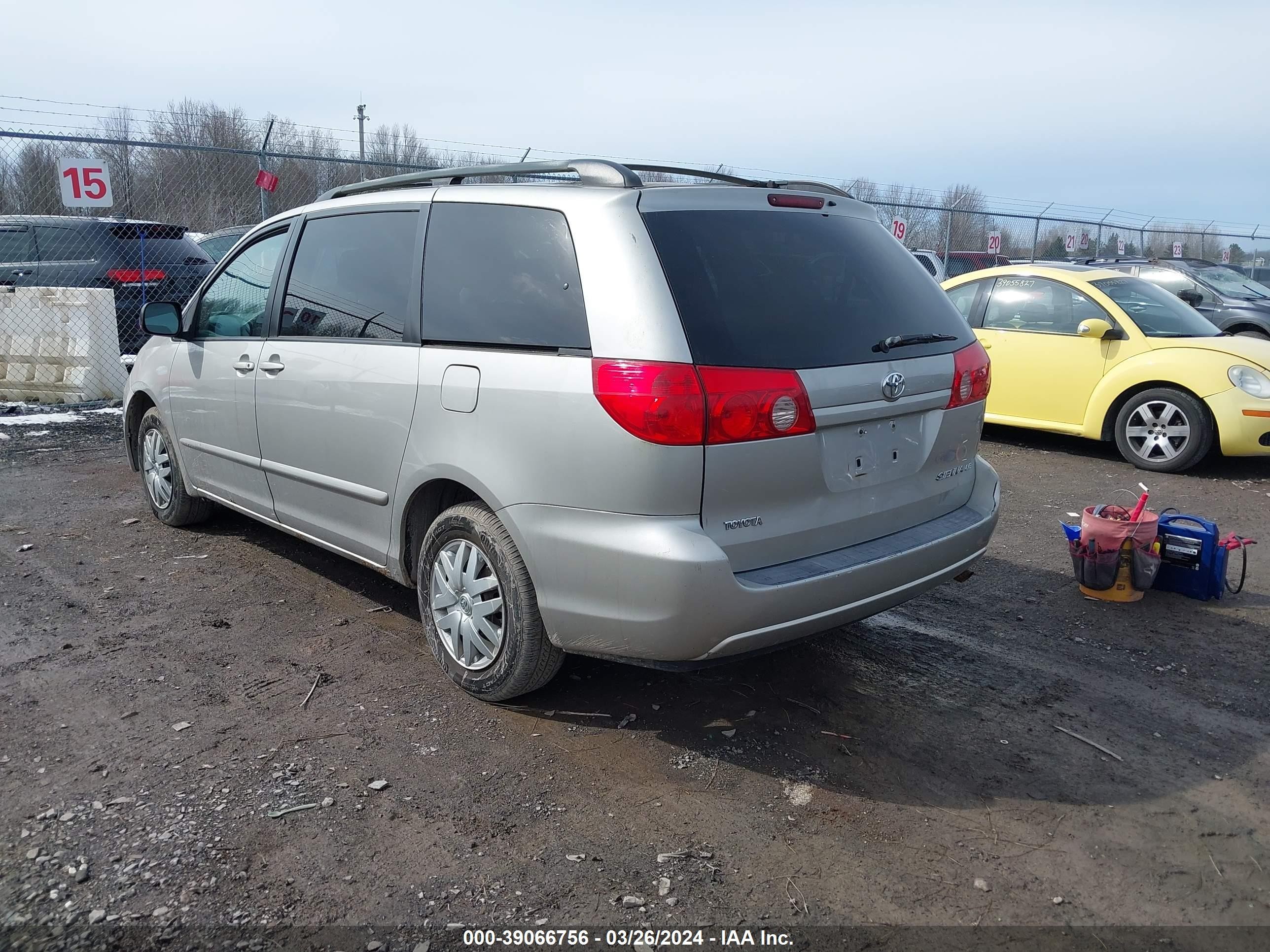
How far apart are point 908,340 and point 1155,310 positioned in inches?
233

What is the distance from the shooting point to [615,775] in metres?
3.24

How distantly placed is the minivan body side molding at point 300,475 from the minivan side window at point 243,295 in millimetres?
575

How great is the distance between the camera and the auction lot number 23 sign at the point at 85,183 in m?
10.3

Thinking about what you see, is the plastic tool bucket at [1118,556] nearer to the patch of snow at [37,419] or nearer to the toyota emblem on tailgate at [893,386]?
the toyota emblem on tailgate at [893,386]

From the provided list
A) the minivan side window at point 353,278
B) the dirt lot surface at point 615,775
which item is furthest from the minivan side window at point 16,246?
the minivan side window at point 353,278

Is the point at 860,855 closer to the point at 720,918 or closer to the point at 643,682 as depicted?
the point at 720,918

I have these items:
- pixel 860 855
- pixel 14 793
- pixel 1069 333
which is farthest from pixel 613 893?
pixel 1069 333

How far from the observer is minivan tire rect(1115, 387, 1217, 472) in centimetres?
757

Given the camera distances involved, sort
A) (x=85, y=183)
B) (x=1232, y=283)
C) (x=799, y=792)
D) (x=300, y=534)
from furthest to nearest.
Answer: (x=1232, y=283), (x=85, y=183), (x=300, y=534), (x=799, y=792)

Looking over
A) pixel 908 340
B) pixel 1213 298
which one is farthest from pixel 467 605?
pixel 1213 298

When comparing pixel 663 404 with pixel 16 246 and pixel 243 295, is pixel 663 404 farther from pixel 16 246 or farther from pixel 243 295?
pixel 16 246

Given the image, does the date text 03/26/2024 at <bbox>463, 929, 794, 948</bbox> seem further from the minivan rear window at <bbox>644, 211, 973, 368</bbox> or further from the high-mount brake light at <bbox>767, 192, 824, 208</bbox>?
the high-mount brake light at <bbox>767, 192, 824, 208</bbox>

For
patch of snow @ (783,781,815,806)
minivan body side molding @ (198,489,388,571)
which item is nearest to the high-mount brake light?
patch of snow @ (783,781,815,806)

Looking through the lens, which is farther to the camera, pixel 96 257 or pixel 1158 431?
pixel 96 257
